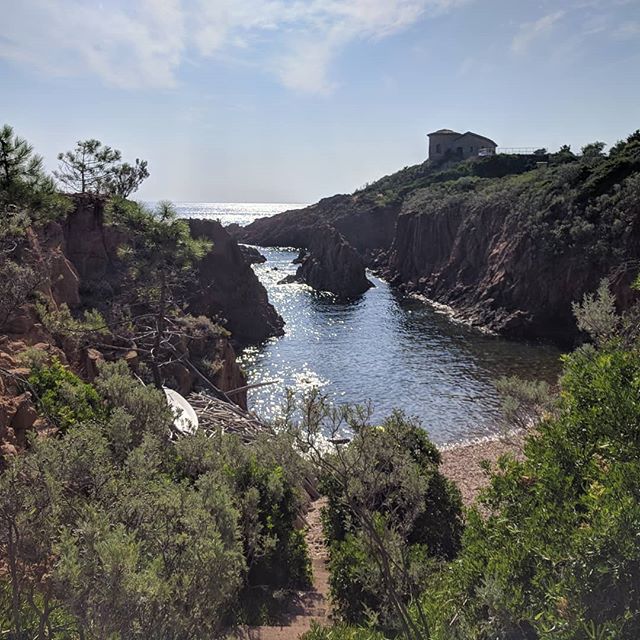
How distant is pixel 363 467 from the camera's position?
634 cm

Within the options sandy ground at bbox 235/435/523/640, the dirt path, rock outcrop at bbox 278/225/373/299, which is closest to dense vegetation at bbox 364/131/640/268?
rock outcrop at bbox 278/225/373/299

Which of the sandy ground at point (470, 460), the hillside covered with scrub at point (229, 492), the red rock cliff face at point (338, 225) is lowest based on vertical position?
the sandy ground at point (470, 460)

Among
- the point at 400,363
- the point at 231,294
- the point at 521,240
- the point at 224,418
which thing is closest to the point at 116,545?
the point at 224,418

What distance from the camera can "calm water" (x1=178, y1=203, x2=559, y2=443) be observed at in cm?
2688

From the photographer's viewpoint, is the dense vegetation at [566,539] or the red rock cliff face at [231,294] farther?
the red rock cliff face at [231,294]

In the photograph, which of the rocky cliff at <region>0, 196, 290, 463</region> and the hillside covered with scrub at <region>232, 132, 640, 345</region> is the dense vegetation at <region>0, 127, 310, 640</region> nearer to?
the rocky cliff at <region>0, 196, 290, 463</region>

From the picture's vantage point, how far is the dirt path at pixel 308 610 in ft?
24.9

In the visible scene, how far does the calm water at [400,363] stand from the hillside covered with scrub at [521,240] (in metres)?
4.55

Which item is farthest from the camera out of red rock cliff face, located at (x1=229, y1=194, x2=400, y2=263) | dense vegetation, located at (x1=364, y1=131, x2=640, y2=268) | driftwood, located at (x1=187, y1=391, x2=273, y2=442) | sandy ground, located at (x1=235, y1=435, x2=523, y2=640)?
red rock cliff face, located at (x1=229, y1=194, x2=400, y2=263)

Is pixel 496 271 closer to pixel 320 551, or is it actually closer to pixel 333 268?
pixel 333 268

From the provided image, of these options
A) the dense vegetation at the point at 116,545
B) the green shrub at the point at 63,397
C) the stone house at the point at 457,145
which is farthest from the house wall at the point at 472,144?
the dense vegetation at the point at 116,545

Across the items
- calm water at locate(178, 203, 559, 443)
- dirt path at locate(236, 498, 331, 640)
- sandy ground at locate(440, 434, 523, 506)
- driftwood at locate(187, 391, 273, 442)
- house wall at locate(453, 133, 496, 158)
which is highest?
house wall at locate(453, 133, 496, 158)

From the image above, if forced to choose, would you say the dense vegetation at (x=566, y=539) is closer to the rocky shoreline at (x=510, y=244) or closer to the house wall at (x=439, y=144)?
the rocky shoreline at (x=510, y=244)

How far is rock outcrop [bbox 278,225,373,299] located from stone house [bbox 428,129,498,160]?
42.6m
